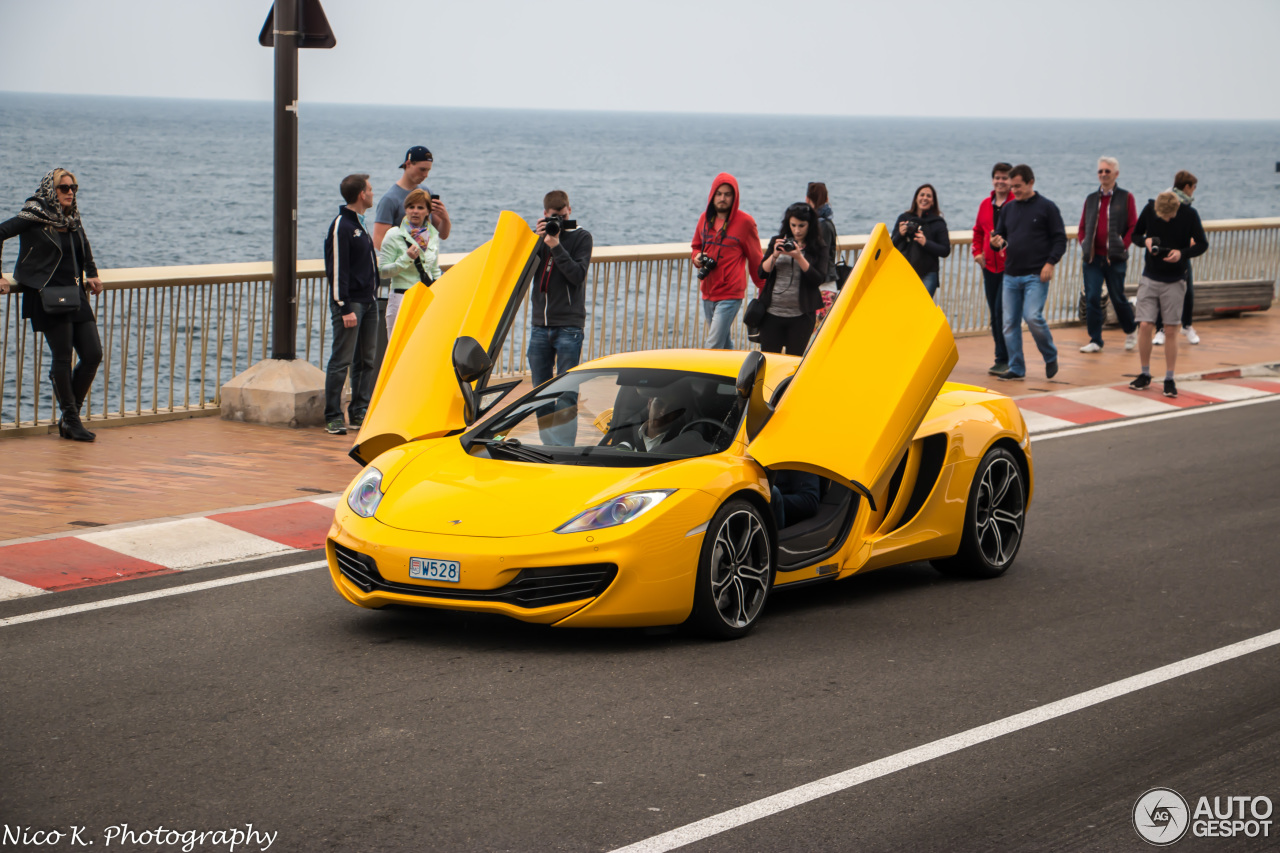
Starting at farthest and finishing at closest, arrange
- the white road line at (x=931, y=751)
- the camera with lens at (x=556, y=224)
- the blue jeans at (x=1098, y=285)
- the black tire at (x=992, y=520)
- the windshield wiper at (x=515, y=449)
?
the blue jeans at (x=1098, y=285), the camera with lens at (x=556, y=224), the black tire at (x=992, y=520), the windshield wiper at (x=515, y=449), the white road line at (x=931, y=751)

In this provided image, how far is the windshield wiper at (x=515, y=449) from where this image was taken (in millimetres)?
7125

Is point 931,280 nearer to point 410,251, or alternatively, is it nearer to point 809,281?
point 809,281

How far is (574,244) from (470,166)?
11328 cm

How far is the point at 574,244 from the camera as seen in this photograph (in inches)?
466

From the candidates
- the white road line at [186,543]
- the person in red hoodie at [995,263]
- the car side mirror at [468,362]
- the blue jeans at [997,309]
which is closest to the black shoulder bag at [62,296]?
the white road line at [186,543]

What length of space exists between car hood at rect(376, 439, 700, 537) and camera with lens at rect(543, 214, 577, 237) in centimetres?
464

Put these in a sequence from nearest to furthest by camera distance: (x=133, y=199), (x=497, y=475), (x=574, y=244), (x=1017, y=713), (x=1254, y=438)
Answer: (x=1017, y=713)
(x=497, y=475)
(x=574, y=244)
(x=1254, y=438)
(x=133, y=199)

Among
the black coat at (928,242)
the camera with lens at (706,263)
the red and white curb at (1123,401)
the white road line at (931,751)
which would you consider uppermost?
the black coat at (928,242)

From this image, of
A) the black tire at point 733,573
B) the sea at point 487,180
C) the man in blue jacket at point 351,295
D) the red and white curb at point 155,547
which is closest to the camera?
the black tire at point 733,573

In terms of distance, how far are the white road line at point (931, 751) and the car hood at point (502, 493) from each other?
1727 mm

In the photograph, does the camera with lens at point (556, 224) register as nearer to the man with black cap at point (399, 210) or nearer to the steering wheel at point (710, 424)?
the man with black cap at point (399, 210)

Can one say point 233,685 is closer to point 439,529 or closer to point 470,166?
point 439,529

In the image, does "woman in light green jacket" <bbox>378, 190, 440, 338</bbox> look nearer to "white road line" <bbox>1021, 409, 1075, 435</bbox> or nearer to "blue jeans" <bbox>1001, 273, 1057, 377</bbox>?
"white road line" <bbox>1021, 409, 1075, 435</bbox>

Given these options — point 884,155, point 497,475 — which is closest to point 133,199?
point 497,475
